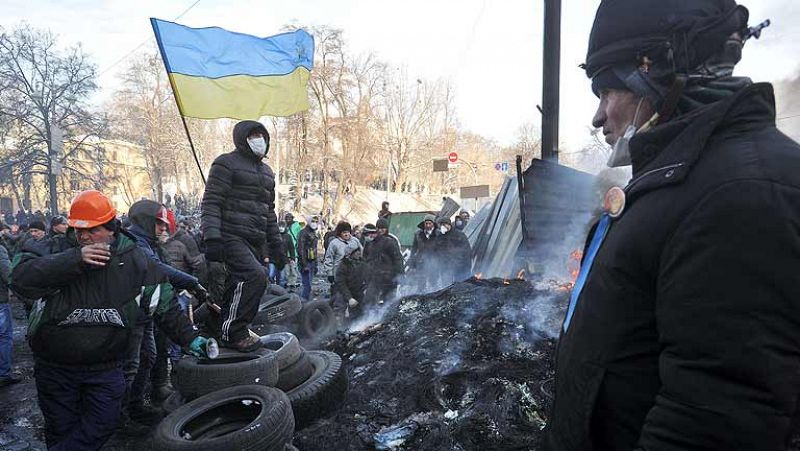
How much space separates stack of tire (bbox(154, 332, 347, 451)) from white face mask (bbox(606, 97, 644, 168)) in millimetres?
3145

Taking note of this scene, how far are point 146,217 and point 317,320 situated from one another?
383 centimetres

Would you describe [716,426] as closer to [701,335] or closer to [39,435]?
[701,335]

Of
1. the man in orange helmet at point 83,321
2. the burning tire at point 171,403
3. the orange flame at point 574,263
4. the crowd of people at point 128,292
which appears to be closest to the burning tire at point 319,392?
the crowd of people at point 128,292

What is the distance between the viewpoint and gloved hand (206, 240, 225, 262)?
4.31 meters

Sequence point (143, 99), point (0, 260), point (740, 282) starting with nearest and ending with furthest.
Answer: point (740, 282)
point (0, 260)
point (143, 99)

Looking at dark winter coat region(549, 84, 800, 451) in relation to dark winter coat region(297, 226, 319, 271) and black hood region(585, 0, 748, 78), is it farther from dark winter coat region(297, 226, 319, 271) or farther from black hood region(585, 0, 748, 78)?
dark winter coat region(297, 226, 319, 271)

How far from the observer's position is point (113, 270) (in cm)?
326

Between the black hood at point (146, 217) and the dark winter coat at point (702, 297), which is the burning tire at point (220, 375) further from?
the dark winter coat at point (702, 297)

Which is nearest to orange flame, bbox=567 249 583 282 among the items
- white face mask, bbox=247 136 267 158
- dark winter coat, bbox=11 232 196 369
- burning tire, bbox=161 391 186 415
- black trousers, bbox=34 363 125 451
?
white face mask, bbox=247 136 267 158

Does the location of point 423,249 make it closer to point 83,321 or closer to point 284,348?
point 284,348

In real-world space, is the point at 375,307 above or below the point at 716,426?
below

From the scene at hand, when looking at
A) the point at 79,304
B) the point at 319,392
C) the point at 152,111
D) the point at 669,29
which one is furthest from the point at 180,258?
the point at 152,111

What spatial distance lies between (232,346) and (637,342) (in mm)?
4333

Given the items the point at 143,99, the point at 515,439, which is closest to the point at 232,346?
the point at 515,439
